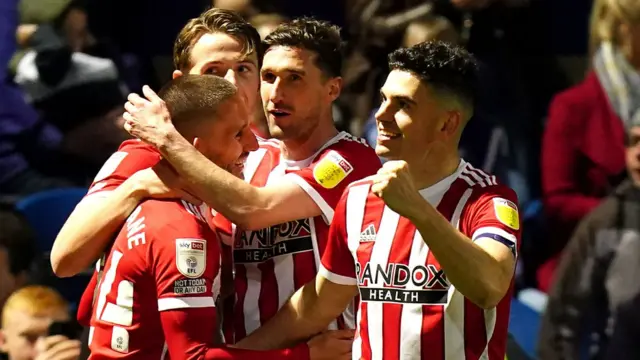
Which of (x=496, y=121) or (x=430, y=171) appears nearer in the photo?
(x=430, y=171)

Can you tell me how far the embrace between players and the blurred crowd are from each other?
162cm

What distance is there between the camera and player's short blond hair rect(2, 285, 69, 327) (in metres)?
5.55

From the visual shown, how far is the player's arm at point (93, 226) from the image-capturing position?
158 inches

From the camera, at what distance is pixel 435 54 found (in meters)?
3.78

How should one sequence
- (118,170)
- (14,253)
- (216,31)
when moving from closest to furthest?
(118,170)
(216,31)
(14,253)

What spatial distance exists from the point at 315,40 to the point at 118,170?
0.69m

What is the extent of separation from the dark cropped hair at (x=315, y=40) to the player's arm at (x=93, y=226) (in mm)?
612

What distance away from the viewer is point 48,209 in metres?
6.45

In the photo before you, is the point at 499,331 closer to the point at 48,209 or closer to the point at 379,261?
the point at 379,261

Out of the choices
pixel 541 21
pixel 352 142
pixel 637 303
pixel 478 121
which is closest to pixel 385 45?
pixel 478 121

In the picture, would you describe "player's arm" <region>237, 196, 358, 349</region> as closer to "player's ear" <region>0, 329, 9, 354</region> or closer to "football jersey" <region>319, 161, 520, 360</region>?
"football jersey" <region>319, 161, 520, 360</region>

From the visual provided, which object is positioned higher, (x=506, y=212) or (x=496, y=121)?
(x=496, y=121)

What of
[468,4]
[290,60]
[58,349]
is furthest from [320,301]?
[468,4]

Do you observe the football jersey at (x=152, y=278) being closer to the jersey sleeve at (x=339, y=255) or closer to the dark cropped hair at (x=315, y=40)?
the jersey sleeve at (x=339, y=255)
